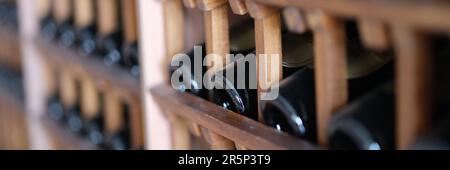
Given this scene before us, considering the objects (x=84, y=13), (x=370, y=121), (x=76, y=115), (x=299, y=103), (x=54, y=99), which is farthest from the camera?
(x=54, y=99)

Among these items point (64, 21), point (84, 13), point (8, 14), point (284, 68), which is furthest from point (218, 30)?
point (8, 14)

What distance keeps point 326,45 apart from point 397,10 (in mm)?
137

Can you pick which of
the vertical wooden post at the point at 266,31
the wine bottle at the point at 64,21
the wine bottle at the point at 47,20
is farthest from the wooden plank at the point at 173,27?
the wine bottle at the point at 47,20

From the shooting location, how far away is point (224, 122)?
84 cm

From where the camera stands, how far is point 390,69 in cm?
72

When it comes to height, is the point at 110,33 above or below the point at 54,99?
above

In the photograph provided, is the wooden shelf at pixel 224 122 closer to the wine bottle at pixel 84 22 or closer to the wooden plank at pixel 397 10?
the wooden plank at pixel 397 10

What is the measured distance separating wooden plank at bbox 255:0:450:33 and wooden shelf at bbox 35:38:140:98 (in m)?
0.59

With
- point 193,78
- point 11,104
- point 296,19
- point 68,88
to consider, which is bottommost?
point 11,104

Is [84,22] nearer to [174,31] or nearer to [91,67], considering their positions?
[91,67]

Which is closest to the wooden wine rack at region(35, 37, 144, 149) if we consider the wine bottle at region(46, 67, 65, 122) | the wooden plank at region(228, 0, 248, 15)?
the wine bottle at region(46, 67, 65, 122)

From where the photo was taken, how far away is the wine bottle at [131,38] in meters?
1.13
